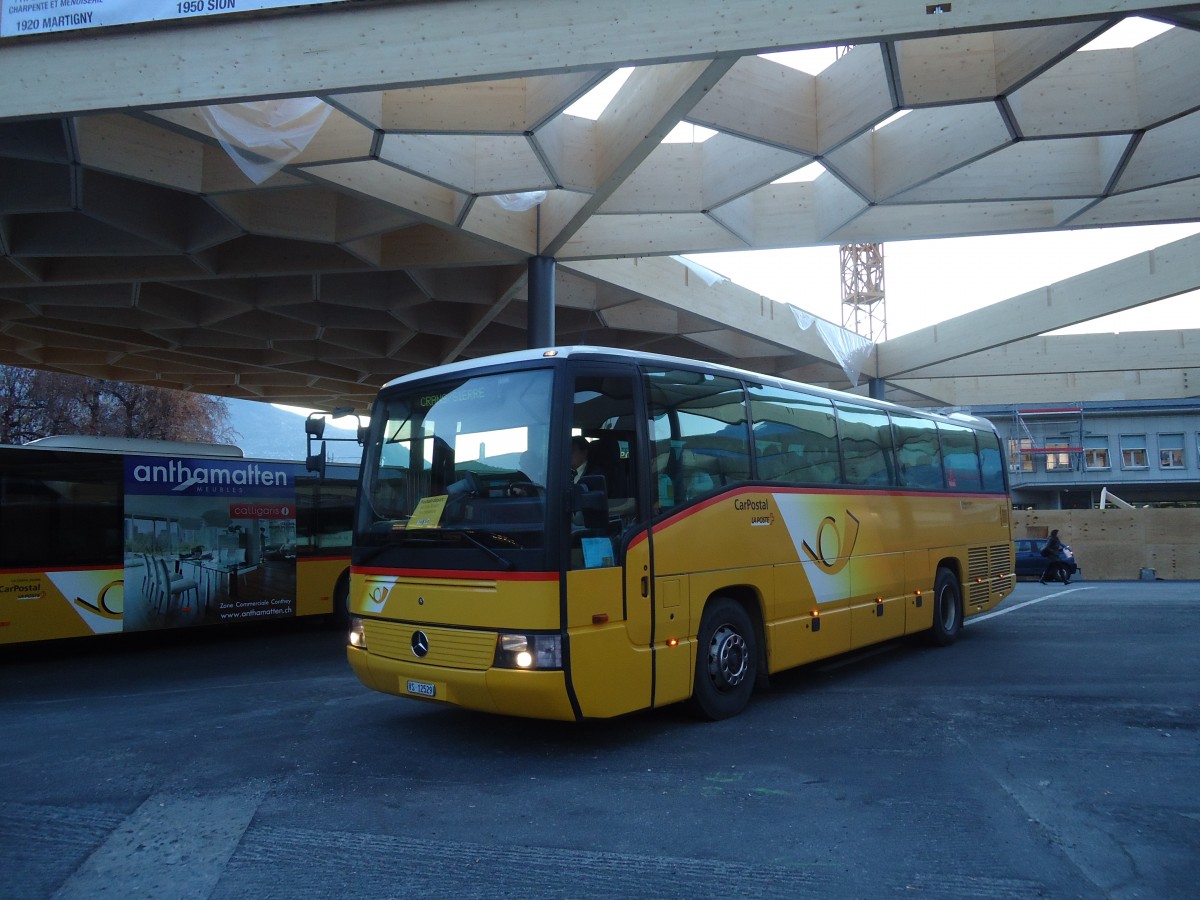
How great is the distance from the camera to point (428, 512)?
22.8 feet

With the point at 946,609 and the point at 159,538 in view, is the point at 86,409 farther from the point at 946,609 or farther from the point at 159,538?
the point at 946,609

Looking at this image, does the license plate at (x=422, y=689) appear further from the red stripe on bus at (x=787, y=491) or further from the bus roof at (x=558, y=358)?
the bus roof at (x=558, y=358)

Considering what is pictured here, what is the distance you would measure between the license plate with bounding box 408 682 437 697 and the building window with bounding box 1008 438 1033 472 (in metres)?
52.8

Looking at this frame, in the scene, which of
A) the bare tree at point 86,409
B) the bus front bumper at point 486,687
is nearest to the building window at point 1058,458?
the bare tree at point 86,409

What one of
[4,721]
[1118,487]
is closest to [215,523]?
[4,721]

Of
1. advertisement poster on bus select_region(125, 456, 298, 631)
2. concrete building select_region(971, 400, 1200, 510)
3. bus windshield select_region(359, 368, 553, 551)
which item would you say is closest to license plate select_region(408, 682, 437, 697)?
bus windshield select_region(359, 368, 553, 551)

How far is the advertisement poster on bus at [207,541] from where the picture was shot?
42.0 feet

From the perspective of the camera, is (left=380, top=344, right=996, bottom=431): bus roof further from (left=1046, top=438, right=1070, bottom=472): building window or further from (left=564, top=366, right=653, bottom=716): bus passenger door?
(left=1046, top=438, right=1070, bottom=472): building window

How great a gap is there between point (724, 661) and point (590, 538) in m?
2.02

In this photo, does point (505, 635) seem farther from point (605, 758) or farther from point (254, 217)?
point (254, 217)

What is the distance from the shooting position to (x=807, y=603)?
8.88 metres

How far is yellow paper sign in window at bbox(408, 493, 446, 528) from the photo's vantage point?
6.84 metres

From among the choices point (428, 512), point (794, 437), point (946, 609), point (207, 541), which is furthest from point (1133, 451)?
point (428, 512)

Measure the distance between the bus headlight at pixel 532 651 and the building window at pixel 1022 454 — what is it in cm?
5289
